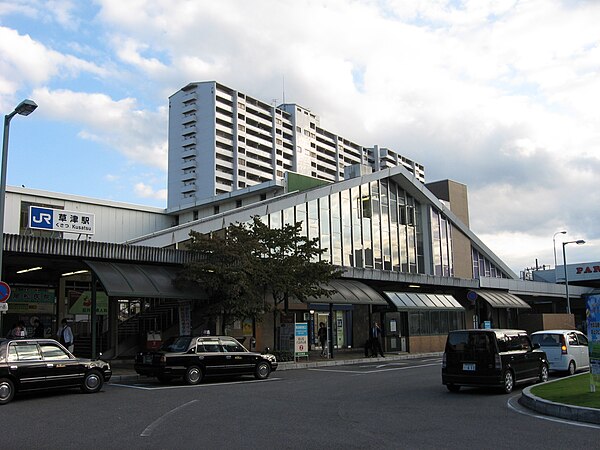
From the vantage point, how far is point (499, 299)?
151 feet

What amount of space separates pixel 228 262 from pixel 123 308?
7468 millimetres

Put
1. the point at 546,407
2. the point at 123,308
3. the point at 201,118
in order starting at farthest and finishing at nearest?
the point at 201,118
the point at 123,308
the point at 546,407

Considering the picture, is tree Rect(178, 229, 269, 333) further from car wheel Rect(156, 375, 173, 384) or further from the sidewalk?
car wheel Rect(156, 375, 173, 384)

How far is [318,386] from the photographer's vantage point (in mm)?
18297

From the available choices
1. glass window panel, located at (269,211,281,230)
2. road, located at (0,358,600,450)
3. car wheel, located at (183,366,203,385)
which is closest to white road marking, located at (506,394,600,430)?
road, located at (0,358,600,450)

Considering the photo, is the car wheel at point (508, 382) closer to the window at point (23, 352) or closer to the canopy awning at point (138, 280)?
the window at point (23, 352)

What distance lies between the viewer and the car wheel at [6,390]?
14136 mm

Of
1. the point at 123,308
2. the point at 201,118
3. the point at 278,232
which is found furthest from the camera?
the point at 201,118

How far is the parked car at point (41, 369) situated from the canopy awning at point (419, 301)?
2162 centimetres

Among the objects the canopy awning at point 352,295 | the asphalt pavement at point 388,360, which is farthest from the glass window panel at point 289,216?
the asphalt pavement at point 388,360

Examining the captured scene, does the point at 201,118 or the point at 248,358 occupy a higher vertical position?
the point at 201,118

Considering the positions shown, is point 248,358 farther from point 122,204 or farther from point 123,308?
point 122,204

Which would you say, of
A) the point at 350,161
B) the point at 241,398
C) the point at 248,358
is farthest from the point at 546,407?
the point at 350,161

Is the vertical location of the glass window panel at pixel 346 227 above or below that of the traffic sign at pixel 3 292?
above
